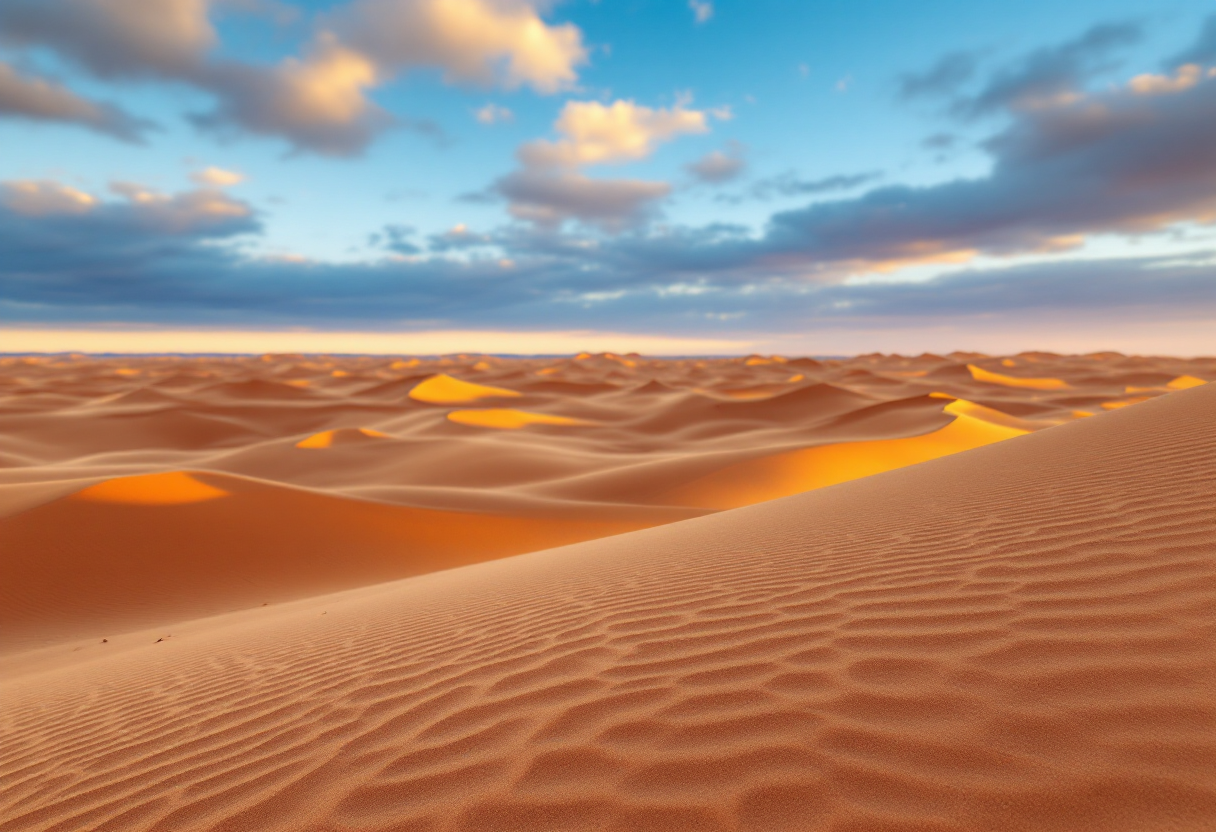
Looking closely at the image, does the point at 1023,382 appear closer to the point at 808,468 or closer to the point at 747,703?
the point at 808,468

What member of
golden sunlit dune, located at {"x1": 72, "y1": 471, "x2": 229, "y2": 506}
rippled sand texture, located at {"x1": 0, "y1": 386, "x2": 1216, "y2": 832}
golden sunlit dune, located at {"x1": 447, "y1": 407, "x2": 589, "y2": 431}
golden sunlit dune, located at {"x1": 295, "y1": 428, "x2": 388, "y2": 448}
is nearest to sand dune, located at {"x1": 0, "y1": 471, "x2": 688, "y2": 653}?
golden sunlit dune, located at {"x1": 72, "y1": 471, "x2": 229, "y2": 506}

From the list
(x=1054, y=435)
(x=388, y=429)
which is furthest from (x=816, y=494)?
(x=388, y=429)

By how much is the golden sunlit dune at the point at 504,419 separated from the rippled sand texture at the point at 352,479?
11cm

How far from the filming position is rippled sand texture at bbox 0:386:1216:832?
59.6 inches

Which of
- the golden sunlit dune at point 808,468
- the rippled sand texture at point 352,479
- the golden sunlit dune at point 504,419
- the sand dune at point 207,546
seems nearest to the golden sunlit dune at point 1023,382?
the rippled sand texture at point 352,479

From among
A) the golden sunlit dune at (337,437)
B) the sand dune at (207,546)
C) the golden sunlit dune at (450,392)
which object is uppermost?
the golden sunlit dune at (450,392)

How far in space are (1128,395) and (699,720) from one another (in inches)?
1407

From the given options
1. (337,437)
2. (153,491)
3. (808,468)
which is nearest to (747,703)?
(153,491)

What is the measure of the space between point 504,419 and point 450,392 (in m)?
12.5

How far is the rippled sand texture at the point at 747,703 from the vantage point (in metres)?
1.51

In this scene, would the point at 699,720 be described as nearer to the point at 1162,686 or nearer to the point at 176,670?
the point at 1162,686

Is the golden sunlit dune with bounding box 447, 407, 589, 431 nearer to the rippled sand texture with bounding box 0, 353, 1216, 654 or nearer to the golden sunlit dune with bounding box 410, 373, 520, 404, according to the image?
the rippled sand texture with bounding box 0, 353, 1216, 654

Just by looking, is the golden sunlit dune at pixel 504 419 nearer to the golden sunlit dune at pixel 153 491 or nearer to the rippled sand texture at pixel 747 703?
the golden sunlit dune at pixel 153 491

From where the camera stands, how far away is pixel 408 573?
9.23 metres
